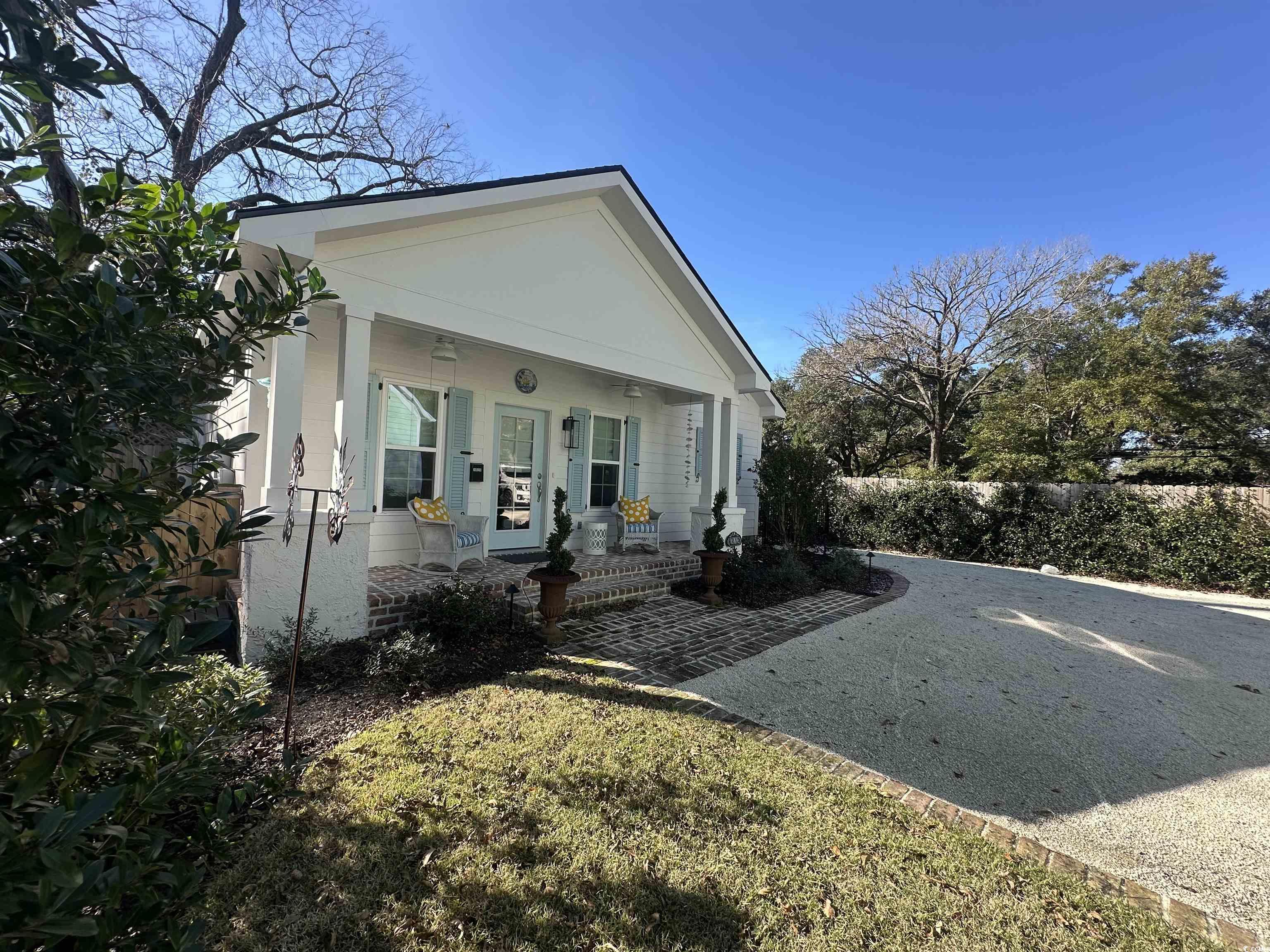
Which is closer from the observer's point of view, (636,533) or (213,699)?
(213,699)

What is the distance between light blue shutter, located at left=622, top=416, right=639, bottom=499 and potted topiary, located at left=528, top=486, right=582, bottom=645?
4230 millimetres

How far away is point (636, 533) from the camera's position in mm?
8633

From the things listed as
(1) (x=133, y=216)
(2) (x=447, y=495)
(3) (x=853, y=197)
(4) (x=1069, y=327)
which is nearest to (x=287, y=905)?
(1) (x=133, y=216)

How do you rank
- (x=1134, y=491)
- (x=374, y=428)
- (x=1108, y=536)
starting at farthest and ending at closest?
(x=1108, y=536) < (x=1134, y=491) < (x=374, y=428)

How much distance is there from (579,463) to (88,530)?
7.56 metres

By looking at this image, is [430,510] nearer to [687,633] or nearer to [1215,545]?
[687,633]

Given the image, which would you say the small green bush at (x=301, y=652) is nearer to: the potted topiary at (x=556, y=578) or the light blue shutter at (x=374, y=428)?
the potted topiary at (x=556, y=578)

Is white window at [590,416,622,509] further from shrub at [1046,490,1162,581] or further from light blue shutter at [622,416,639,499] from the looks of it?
shrub at [1046,490,1162,581]

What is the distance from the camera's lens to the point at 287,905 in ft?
6.46

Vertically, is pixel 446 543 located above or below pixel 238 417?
below

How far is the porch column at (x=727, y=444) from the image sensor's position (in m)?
8.85

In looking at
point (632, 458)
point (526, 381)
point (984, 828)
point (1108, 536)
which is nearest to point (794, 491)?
point (632, 458)

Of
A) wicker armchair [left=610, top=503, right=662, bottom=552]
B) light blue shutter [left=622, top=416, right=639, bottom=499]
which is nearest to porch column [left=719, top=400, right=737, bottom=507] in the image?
wicker armchair [left=610, top=503, right=662, bottom=552]

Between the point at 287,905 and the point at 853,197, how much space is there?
53.5 feet
